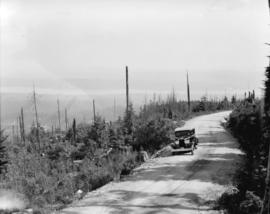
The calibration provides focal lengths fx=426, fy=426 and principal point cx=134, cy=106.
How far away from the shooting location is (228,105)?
3388 inches

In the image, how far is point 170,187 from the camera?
64.0ft

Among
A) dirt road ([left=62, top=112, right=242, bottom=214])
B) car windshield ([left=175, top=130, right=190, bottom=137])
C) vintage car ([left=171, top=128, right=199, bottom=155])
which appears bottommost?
dirt road ([left=62, top=112, right=242, bottom=214])

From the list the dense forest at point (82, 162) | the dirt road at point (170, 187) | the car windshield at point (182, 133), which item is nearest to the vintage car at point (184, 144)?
the car windshield at point (182, 133)

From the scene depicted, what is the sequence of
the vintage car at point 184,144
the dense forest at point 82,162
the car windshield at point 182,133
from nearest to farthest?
the dense forest at point 82,162
the vintage car at point 184,144
the car windshield at point 182,133

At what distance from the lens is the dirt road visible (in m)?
16.2

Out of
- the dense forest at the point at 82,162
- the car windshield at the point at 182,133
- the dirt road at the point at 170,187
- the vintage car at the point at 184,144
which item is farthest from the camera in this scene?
the car windshield at the point at 182,133

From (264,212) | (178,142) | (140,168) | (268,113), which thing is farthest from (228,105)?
(264,212)

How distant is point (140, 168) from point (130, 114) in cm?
1425

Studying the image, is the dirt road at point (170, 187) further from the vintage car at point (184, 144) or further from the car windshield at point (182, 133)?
the car windshield at point (182, 133)

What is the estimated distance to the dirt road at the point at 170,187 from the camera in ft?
53.1

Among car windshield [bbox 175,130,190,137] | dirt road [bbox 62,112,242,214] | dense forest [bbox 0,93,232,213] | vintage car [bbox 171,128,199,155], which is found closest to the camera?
dirt road [bbox 62,112,242,214]

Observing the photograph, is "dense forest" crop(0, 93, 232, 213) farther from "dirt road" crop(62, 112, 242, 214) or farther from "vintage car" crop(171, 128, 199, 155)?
"vintage car" crop(171, 128, 199, 155)

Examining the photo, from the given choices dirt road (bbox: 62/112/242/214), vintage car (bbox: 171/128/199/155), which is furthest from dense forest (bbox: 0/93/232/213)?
vintage car (bbox: 171/128/199/155)

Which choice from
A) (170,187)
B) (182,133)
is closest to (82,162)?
(182,133)
